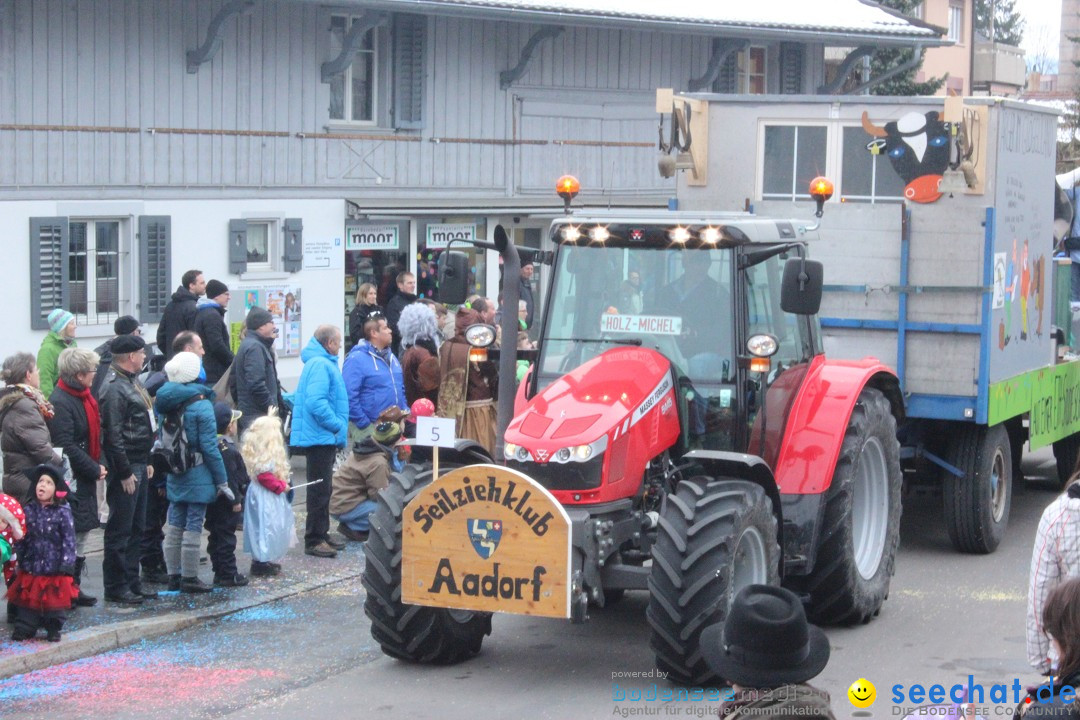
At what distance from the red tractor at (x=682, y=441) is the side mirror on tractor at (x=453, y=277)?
513mm

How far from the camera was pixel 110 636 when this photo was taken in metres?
8.24

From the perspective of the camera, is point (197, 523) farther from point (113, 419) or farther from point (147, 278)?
point (147, 278)

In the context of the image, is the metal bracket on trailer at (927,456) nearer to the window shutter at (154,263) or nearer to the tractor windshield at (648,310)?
the tractor windshield at (648,310)

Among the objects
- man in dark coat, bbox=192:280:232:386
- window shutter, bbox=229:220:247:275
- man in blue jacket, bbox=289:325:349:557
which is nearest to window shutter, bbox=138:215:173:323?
window shutter, bbox=229:220:247:275

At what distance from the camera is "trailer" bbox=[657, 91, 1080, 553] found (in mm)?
10102

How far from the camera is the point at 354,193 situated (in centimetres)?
1819

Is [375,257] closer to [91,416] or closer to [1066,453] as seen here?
[1066,453]

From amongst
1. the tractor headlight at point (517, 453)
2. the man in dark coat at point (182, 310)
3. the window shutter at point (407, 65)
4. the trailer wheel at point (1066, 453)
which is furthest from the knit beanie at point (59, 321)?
the trailer wheel at point (1066, 453)

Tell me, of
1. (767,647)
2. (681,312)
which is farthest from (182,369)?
(767,647)

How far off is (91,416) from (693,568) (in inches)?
155

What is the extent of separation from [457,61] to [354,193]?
8.37 ft

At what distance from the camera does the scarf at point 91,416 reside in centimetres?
877

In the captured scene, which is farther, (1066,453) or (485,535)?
(1066,453)

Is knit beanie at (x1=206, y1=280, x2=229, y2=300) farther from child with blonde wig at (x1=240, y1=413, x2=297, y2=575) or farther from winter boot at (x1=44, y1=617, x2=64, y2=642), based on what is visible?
winter boot at (x1=44, y1=617, x2=64, y2=642)
